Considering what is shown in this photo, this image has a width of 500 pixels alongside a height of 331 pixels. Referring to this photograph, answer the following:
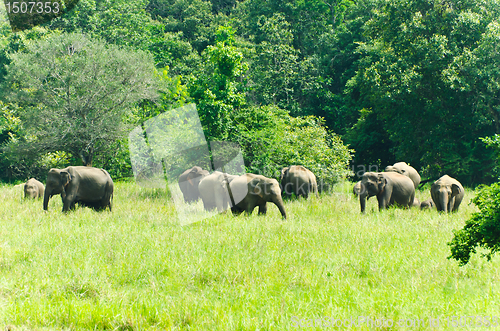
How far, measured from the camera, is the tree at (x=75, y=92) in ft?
75.9

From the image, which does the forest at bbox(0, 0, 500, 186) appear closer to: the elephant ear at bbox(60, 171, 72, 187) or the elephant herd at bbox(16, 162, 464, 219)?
the elephant herd at bbox(16, 162, 464, 219)

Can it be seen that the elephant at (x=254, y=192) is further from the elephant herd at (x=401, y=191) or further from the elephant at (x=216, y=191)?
the elephant herd at (x=401, y=191)

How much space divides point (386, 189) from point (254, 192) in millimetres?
4325

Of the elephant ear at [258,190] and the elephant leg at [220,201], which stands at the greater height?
the elephant ear at [258,190]

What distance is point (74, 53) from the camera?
24.1m

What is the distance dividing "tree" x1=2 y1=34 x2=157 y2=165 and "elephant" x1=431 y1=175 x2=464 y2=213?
17427 mm

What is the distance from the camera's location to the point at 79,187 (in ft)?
40.8

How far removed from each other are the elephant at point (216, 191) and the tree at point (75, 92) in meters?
11.9

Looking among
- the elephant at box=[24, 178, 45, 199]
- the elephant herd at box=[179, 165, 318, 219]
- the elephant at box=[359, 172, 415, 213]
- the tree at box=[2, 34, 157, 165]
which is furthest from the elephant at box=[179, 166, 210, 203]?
the tree at box=[2, 34, 157, 165]

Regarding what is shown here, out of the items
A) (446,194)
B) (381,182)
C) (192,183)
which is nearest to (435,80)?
(446,194)

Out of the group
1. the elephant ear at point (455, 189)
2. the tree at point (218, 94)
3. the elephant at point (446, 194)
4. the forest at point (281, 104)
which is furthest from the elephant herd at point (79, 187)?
the elephant ear at point (455, 189)

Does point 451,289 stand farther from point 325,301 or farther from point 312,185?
point 312,185

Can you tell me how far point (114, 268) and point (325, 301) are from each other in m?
3.42

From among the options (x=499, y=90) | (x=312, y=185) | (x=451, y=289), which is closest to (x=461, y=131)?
(x=499, y=90)
